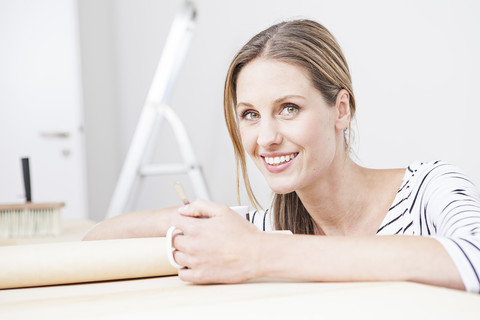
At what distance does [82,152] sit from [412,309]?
309 centimetres

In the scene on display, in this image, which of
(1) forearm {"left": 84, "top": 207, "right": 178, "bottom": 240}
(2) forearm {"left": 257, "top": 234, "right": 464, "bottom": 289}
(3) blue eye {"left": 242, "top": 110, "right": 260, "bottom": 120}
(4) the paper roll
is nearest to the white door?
(1) forearm {"left": 84, "top": 207, "right": 178, "bottom": 240}

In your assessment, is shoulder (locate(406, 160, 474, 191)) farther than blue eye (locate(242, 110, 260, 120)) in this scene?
No

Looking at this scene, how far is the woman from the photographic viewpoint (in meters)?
0.64

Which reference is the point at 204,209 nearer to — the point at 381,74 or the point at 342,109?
the point at 342,109

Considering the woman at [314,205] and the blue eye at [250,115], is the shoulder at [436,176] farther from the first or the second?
the blue eye at [250,115]

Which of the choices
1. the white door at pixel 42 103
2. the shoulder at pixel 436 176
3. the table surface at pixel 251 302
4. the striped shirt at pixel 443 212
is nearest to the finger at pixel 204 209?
the table surface at pixel 251 302

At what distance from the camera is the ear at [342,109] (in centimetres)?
113

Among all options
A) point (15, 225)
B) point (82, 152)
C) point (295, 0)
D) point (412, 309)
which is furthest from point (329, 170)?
point (82, 152)

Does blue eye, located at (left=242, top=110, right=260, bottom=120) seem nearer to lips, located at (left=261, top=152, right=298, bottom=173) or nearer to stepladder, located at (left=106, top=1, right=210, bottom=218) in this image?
lips, located at (left=261, top=152, right=298, bottom=173)

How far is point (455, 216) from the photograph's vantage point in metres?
0.77

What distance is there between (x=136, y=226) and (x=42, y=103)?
7.99ft

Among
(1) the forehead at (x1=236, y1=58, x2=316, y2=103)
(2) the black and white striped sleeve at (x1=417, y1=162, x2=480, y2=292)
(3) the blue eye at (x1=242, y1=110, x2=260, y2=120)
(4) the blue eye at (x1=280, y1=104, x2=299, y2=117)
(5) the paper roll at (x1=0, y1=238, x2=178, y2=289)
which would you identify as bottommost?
(5) the paper roll at (x1=0, y1=238, x2=178, y2=289)

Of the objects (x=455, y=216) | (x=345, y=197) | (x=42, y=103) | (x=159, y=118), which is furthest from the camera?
(x=42, y=103)

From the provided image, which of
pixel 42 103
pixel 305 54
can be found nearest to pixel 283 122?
pixel 305 54
